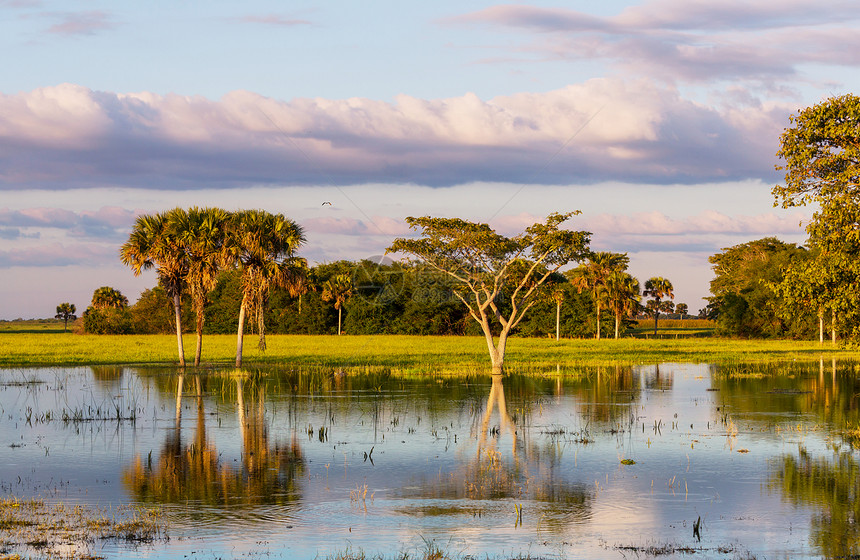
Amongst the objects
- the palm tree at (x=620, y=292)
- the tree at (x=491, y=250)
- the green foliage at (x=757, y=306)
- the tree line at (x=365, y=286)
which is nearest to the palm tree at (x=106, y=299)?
the tree line at (x=365, y=286)

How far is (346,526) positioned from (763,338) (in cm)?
9915

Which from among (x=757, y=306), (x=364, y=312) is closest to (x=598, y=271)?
(x=757, y=306)

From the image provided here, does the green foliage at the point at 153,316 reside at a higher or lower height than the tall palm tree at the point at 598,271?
lower

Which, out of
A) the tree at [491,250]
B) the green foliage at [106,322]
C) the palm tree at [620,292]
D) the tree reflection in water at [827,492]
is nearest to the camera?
the tree reflection in water at [827,492]

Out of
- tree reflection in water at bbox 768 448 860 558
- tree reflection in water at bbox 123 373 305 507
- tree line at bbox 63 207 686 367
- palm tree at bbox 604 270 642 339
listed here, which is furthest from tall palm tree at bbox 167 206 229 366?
palm tree at bbox 604 270 642 339

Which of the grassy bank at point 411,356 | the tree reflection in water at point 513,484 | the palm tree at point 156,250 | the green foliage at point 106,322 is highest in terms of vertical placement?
the palm tree at point 156,250

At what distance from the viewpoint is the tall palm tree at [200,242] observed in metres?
47.4

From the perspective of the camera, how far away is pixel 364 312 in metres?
118

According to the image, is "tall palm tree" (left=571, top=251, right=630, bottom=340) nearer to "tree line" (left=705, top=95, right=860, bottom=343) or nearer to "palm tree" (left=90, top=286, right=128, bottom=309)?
"palm tree" (left=90, top=286, right=128, bottom=309)

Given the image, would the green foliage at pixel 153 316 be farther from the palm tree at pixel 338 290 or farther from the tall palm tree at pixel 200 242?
the tall palm tree at pixel 200 242

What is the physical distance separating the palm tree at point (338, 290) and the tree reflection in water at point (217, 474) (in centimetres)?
9428

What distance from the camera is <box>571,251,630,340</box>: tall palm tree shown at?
10788 centimetres

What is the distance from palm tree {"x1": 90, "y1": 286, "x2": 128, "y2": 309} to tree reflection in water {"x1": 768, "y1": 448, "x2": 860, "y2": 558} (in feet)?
390

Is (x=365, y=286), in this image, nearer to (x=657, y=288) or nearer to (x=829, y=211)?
(x=657, y=288)
